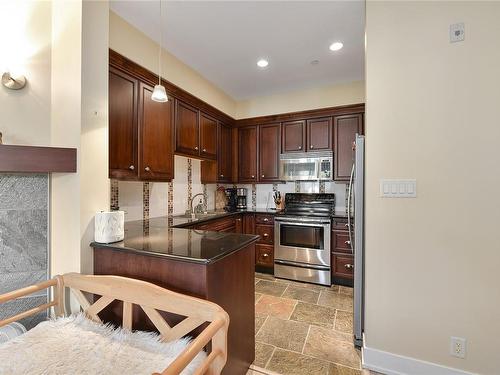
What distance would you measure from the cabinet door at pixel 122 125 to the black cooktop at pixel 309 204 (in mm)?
2123

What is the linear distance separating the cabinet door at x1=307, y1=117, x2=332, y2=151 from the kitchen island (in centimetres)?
236

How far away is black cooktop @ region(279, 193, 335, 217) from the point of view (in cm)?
358

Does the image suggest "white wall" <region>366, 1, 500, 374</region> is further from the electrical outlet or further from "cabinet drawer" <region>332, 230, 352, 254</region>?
"cabinet drawer" <region>332, 230, 352, 254</region>

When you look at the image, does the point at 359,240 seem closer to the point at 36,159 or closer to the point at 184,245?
the point at 184,245

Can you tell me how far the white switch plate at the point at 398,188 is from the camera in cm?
160

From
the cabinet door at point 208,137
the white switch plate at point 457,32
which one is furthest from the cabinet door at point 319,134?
the white switch plate at point 457,32

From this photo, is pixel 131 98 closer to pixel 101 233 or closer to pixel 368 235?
pixel 101 233

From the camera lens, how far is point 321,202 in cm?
366

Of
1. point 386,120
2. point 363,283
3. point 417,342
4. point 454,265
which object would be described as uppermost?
point 386,120

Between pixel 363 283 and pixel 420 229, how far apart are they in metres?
0.61

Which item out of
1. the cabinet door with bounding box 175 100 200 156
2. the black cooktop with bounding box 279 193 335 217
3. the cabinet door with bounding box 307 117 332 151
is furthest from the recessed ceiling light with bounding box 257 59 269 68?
the black cooktop with bounding box 279 193 335 217

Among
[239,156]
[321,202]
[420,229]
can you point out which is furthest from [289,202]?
[420,229]

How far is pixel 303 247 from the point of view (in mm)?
3229

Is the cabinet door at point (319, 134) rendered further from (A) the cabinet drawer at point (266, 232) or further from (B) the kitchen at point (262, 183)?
(A) the cabinet drawer at point (266, 232)
